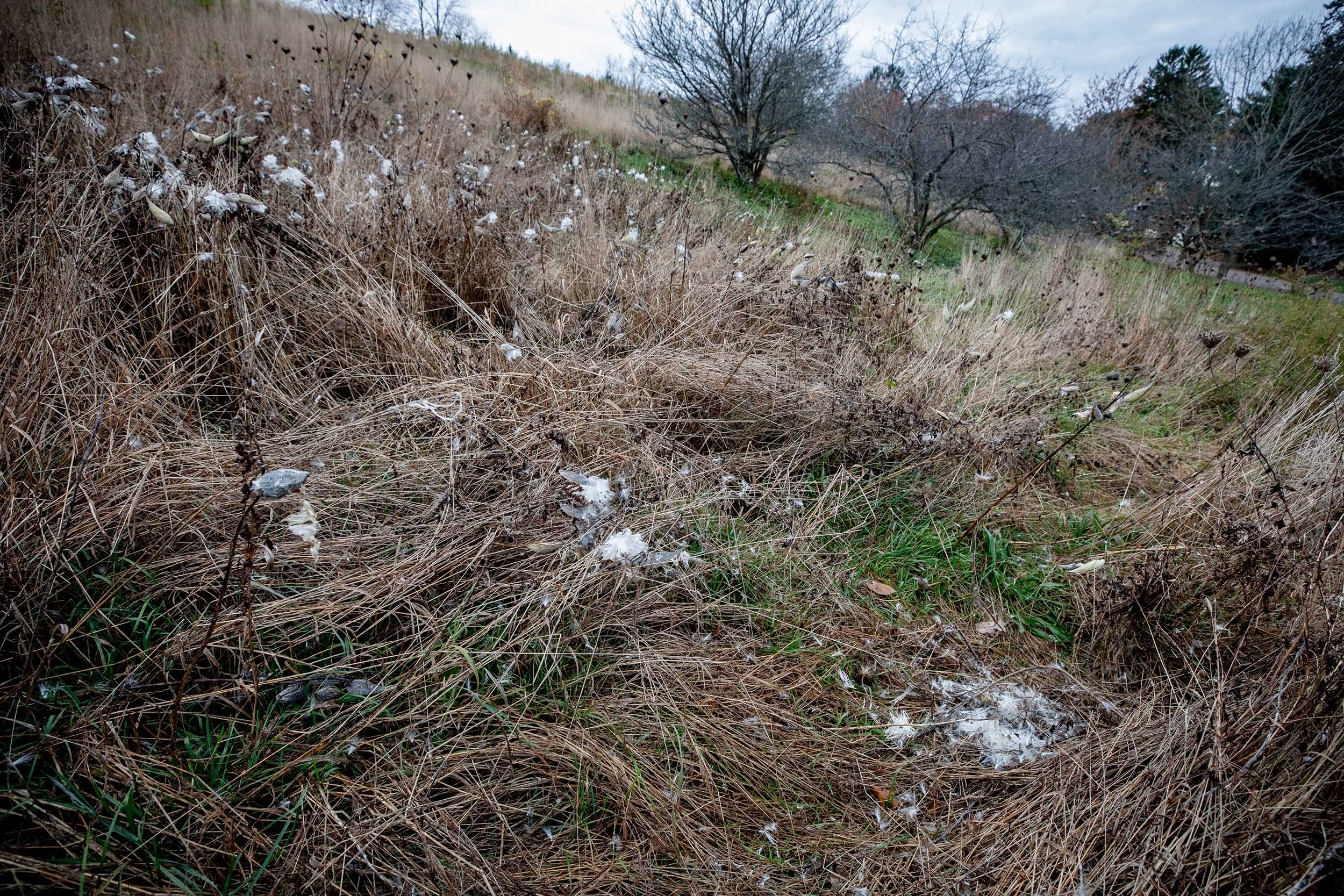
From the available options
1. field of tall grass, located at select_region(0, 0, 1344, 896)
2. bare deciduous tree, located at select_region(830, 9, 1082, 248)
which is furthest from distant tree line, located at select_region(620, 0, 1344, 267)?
field of tall grass, located at select_region(0, 0, 1344, 896)

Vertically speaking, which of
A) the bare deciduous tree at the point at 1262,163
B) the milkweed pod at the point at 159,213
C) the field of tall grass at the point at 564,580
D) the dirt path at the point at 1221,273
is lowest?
the field of tall grass at the point at 564,580

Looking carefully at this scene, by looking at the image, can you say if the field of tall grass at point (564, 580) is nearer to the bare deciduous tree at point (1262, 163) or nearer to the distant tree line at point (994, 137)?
the distant tree line at point (994, 137)

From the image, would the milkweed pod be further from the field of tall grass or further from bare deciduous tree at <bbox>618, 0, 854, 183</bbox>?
bare deciduous tree at <bbox>618, 0, 854, 183</bbox>

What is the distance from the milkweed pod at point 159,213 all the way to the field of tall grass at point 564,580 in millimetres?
35

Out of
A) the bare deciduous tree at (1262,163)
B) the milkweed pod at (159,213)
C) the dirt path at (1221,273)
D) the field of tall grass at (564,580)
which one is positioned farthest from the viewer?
the bare deciduous tree at (1262,163)

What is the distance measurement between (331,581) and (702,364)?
1.76m

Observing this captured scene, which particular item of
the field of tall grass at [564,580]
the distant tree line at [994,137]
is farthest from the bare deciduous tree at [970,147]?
the field of tall grass at [564,580]

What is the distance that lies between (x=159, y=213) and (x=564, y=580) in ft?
6.08

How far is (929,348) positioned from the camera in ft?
11.5

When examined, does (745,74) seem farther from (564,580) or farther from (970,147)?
(564,580)

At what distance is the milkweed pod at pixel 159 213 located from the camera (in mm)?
1880

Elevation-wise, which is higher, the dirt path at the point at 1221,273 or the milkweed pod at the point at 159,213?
the dirt path at the point at 1221,273

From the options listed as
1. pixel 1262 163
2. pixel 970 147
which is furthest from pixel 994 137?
pixel 1262 163

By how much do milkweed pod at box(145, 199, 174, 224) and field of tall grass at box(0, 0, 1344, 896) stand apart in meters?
Result: 0.03
